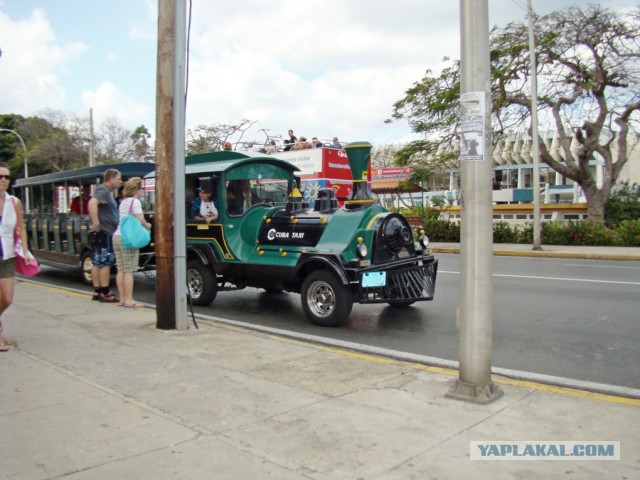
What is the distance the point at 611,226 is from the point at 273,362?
69.0 feet

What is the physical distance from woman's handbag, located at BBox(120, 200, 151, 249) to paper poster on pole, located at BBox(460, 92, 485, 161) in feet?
17.9

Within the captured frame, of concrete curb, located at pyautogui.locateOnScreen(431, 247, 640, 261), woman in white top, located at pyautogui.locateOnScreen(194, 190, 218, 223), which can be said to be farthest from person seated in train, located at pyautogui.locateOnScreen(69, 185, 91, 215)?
concrete curb, located at pyautogui.locateOnScreen(431, 247, 640, 261)

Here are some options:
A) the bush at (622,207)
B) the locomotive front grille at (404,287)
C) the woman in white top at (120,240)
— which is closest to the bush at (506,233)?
the bush at (622,207)

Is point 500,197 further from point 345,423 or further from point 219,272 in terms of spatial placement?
point 345,423

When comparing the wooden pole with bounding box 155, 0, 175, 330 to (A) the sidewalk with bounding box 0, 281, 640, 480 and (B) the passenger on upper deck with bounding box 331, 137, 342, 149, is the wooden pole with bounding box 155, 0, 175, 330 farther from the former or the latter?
(B) the passenger on upper deck with bounding box 331, 137, 342, 149

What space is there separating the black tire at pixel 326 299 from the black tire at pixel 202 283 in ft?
6.63

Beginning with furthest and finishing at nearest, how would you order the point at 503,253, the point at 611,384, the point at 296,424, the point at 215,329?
the point at 503,253, the point at 215,329, the point at 611,384, the point at 296,424

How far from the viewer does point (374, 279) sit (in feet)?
24.7

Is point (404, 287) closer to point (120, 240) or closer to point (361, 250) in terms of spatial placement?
point (361, 250)

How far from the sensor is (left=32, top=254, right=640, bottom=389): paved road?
606 cm

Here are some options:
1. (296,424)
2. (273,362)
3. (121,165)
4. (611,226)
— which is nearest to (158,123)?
(273,362)

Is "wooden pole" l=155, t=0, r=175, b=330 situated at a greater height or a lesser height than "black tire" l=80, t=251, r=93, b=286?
greater

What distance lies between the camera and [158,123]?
705 cm

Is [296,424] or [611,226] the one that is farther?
[611,226]
